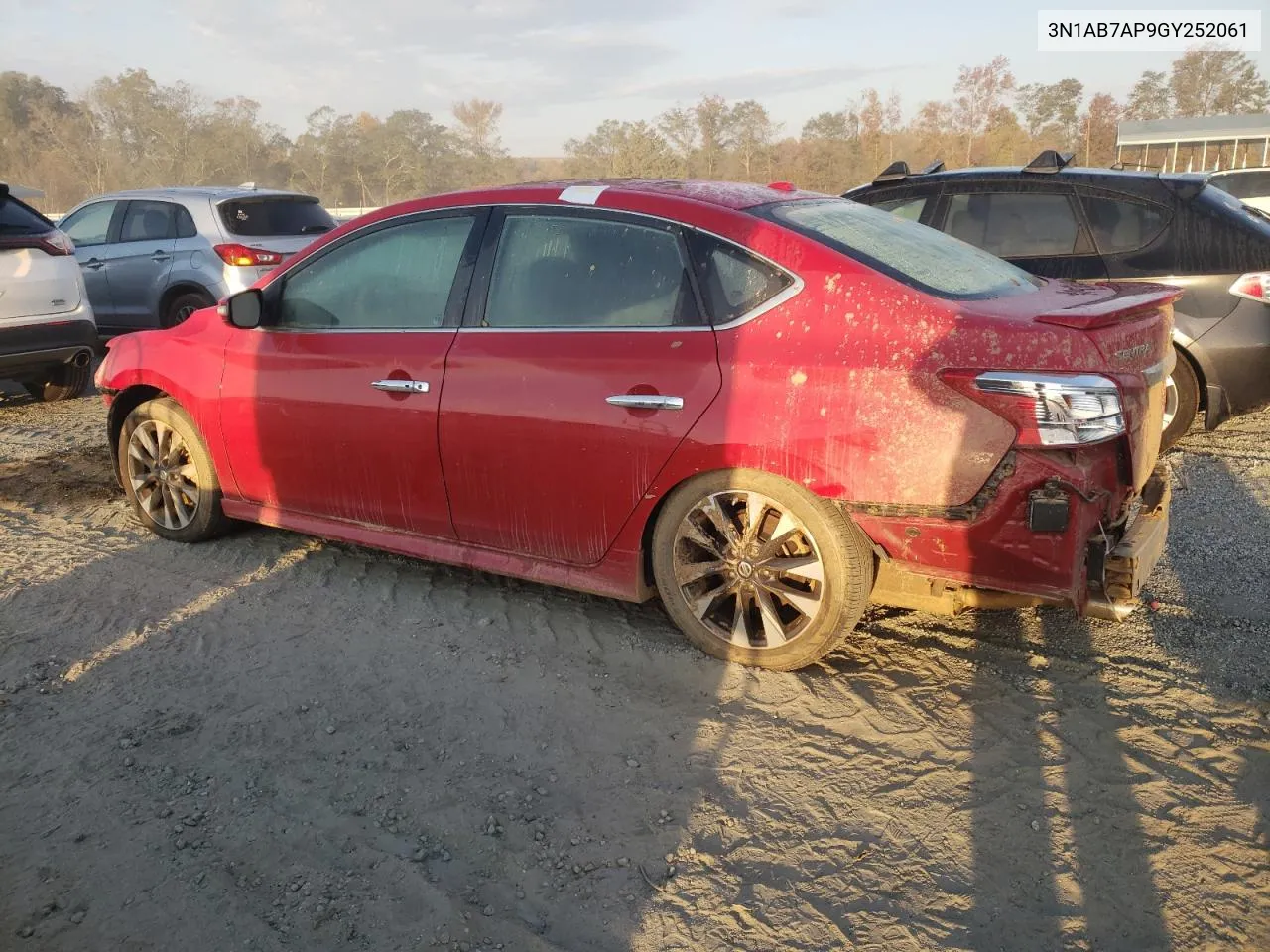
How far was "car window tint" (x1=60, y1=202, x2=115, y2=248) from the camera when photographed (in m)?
9.93

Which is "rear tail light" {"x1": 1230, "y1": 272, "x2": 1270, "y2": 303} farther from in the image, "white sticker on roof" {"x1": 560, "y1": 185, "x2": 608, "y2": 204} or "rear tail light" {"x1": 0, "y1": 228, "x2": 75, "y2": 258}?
"rear tail light" {"x1": 0, "y1": 228, "x2": 75, "y2": 258}

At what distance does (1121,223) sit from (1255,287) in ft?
2.61

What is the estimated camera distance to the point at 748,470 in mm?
3256

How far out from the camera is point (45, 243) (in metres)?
7.29

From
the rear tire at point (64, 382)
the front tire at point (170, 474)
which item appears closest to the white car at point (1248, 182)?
the rear tire at point (64, 382)

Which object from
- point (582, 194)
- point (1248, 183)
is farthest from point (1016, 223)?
point (1248, 183)

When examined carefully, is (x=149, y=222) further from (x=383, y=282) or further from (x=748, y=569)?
(x=748, y=569)

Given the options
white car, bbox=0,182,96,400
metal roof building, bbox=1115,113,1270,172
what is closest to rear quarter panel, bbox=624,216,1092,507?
white car, bbox=0,182,96,400

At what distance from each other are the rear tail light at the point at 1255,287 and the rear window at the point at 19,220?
806 cm

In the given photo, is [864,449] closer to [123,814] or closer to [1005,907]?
[1005,907]

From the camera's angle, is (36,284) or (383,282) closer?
(383,282)

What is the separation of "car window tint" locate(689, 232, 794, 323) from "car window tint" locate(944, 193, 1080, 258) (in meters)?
3.15

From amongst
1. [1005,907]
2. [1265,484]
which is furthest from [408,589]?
[1265,484]

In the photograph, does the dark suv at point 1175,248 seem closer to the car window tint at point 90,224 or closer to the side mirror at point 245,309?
the side mirror at point 245,309
